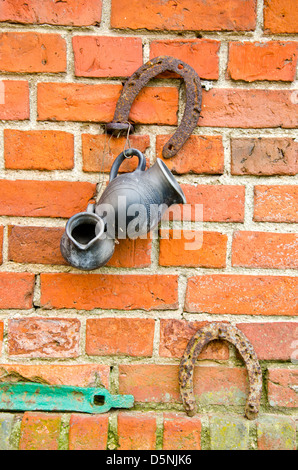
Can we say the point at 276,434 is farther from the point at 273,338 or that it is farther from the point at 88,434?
the point at 88,434

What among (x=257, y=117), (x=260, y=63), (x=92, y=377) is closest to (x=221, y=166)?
(x=257, y=117)

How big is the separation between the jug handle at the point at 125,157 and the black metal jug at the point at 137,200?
0.02 meters

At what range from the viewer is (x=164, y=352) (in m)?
0.81

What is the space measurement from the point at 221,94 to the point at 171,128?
0.13 metres

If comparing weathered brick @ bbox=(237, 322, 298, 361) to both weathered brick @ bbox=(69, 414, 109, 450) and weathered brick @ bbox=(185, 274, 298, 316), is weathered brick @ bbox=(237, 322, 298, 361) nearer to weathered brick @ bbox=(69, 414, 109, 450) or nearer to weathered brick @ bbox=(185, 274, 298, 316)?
weathered brick @ bbox=(185, 274, 298, 316)

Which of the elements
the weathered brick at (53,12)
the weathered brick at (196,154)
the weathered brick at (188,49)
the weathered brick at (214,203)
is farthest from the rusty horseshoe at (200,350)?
the weathered brick at (53,12)

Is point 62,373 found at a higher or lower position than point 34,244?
lower

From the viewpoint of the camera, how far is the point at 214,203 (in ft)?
2.63

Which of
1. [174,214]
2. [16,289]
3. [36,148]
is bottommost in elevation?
[16,289]

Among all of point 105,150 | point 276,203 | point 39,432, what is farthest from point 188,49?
point 39,432

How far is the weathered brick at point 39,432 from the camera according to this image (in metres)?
0.75

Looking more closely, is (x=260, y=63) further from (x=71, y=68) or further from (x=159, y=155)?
(x=71, y=68)

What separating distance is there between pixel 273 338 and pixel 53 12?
0.83m

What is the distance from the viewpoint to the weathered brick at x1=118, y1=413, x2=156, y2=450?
758 millimetres
